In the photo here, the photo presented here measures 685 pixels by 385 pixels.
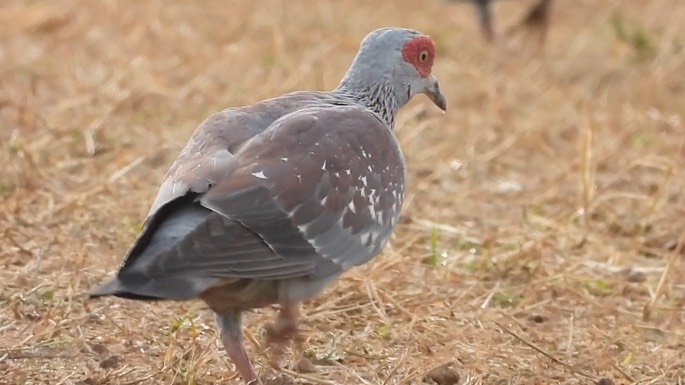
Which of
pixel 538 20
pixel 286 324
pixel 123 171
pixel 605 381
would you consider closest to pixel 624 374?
pixel 605 381

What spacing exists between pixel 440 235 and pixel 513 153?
1712 millimetres

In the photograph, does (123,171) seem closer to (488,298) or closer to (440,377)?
(488,298)

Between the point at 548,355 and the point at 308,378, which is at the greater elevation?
the point at 308,378

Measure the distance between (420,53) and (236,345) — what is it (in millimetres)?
1363

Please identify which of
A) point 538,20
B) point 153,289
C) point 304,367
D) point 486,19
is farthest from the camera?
point 486,19

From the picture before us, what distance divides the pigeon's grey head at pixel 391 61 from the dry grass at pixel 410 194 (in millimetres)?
765

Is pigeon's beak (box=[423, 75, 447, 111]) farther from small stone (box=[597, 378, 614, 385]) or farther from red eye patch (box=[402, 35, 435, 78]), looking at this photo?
small stone (box=[597, 378, 614, 385])

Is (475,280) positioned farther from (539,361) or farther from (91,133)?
(91,133)

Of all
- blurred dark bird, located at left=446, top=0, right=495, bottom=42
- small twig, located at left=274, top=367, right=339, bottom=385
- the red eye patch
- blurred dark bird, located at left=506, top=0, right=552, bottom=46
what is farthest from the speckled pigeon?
blurred dark bird, located at left=446, top=0, right=495, bottom=42

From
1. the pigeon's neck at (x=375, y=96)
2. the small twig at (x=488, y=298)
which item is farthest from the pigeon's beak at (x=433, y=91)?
the small twig at (x=488, y=298)

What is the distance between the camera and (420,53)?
15.4 ft

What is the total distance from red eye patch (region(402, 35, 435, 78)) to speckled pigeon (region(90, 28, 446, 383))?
33 cm

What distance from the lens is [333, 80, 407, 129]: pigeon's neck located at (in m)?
4.60

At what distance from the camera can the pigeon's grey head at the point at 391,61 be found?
15.2ft
